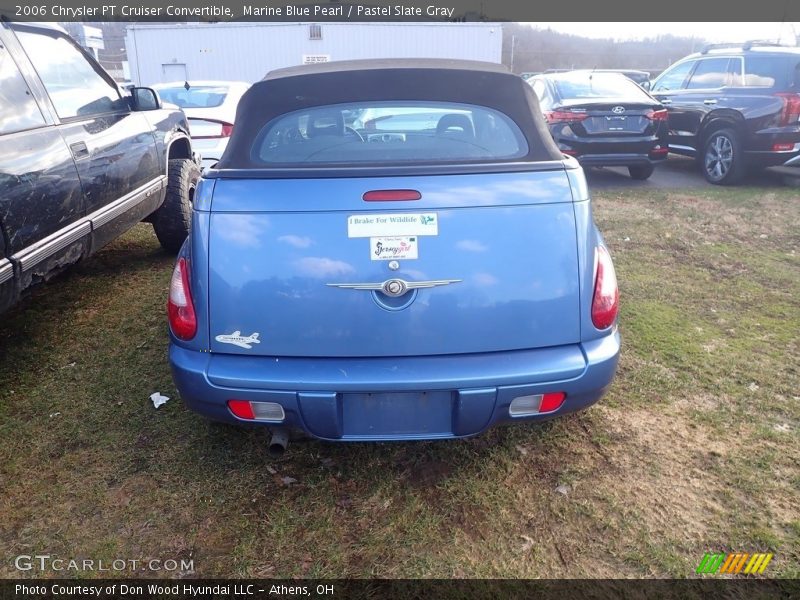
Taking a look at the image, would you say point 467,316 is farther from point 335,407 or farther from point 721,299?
point 721,299

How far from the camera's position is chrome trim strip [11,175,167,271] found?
2.90 metres

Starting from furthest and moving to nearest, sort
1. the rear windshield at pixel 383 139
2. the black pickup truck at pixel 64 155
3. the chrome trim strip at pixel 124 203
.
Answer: the chrome trim strip at pixel 124 203
the black pickup truck at pixel 64 155
the rear windshield at pixel 383 139

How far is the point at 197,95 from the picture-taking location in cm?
765

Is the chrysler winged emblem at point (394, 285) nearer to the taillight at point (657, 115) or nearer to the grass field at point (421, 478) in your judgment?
the grass field at point (421, 478)

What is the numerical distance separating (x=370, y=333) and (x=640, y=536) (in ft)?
4.20

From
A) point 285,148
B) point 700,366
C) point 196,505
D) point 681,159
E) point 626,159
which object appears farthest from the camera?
point 681,159

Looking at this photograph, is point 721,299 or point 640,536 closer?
point 640,536

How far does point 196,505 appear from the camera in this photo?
236 cm

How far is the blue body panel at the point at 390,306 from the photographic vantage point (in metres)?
2.07

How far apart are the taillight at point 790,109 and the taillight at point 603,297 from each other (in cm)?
674

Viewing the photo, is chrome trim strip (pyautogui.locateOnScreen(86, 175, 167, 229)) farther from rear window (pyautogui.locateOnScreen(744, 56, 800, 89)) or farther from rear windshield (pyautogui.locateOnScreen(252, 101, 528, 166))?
rear window (pyautogui.locateOnScreen(744, 56, 800, 89))

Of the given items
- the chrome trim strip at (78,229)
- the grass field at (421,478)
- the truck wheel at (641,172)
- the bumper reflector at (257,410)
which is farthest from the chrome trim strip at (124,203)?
the truck wheel at (641,172)

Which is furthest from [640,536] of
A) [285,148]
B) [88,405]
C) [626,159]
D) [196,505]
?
[626,159]

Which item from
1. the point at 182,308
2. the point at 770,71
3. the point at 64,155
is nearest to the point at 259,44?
the point at 770,71
